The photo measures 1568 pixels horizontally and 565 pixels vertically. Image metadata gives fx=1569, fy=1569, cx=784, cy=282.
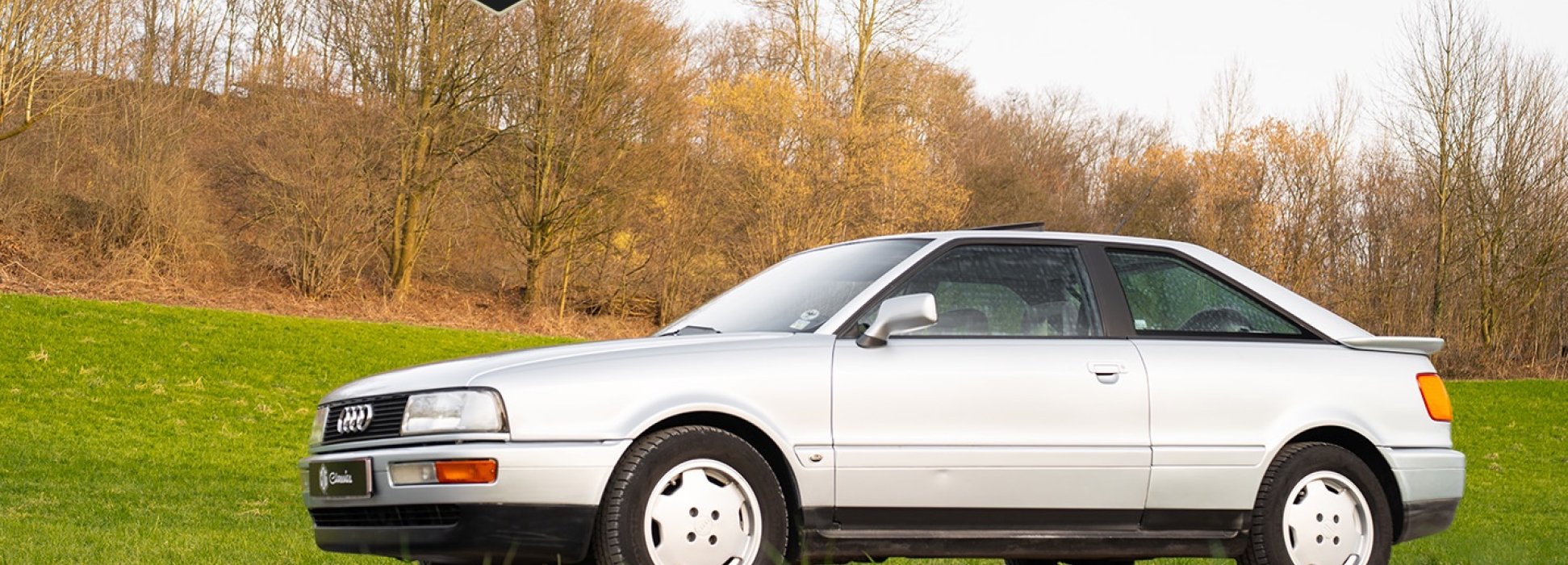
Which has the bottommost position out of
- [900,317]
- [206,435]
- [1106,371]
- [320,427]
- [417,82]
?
[206,435]

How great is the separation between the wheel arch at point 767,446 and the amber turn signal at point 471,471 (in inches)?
24.2

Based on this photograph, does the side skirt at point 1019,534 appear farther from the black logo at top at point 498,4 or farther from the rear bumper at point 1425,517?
the black logo at top at point 498,4

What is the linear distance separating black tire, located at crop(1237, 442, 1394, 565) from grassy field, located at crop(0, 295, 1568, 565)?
1877 millimetres

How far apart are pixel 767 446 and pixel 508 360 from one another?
939 millimetres

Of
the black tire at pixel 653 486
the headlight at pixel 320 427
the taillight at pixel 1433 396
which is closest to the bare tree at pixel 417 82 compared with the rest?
the headlight at pixel 320 427

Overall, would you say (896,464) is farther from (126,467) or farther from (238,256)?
(238,256)

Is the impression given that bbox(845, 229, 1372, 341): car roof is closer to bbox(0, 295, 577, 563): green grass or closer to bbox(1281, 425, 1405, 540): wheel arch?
bbox(1281, 425, 1405, 540): wheel arch

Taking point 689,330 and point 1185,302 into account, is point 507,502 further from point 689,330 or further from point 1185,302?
point 1185,302

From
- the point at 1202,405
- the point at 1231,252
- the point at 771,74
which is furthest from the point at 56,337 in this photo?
the point at 1231,252

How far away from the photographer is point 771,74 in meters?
43.4

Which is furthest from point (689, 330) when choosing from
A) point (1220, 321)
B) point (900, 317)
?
point (1220, 321)

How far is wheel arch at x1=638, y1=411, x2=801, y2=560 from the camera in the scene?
5.38 metres

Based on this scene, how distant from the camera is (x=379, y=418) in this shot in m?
5.32

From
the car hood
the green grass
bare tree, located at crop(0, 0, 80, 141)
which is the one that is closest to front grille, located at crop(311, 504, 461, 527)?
the car hood
